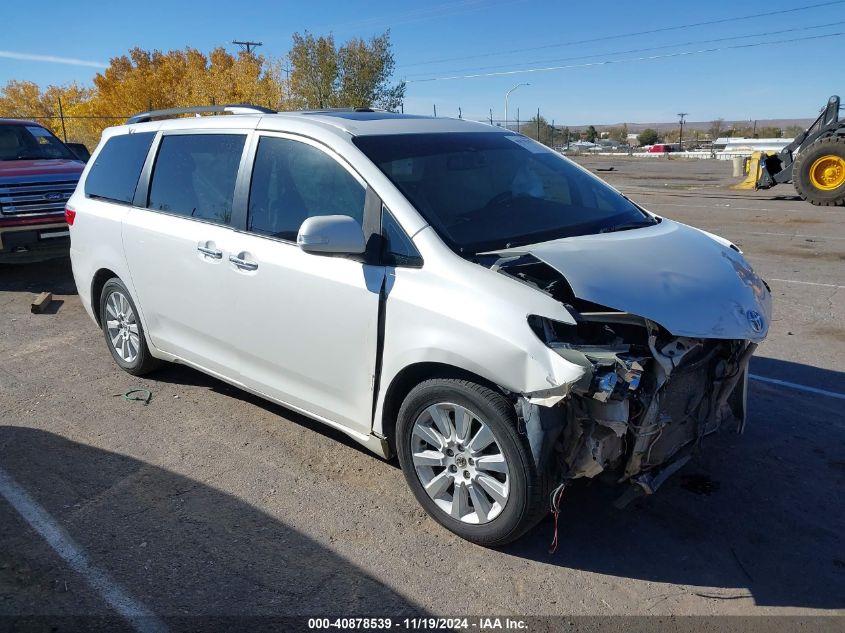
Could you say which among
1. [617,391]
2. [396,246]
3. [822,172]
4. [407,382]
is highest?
[822,172]

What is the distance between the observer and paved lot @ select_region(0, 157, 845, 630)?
9.86 ft

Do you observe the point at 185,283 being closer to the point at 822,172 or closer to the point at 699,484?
the point at 699,484

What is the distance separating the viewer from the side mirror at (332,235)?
11.2 ft

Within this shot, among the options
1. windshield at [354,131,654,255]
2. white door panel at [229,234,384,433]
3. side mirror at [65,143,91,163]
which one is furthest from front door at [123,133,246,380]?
side mirror at [65,143,91,163]

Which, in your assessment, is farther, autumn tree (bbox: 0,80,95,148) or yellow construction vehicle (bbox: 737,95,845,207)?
autumn tree (bbox: 0,80,95,148)

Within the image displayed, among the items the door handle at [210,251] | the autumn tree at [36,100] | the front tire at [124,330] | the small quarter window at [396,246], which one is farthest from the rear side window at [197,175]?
the autumn tree at [36,100]

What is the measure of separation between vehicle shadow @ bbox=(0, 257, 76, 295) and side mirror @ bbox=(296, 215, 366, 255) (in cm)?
653

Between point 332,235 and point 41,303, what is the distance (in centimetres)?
576

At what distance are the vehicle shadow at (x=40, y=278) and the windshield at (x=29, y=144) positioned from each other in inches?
63.6

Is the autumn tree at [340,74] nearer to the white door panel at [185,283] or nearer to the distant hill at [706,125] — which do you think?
the white door panel at [185,283]

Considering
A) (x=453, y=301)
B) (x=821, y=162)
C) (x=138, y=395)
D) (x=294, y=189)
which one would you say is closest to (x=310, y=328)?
(x=294, y=189)

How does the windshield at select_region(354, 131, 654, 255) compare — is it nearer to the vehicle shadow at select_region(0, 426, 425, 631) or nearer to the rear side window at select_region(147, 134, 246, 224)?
the rear side window at select_region(147, 134, 246, 224)

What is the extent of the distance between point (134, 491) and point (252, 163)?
1981 millimetres

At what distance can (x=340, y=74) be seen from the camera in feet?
107
